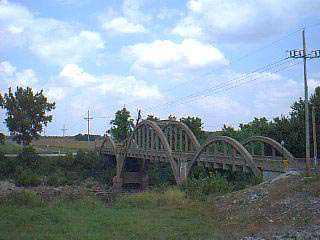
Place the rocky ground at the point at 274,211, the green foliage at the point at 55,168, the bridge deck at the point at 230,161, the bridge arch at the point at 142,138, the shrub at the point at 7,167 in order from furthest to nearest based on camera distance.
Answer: the shrub at the point at 7,167 < the green foliage at the point at 55,168 < the bridge arch at the point at 142,138 < the bridge deck at the point at 230,161 < the rocky ground at the point at 274,211

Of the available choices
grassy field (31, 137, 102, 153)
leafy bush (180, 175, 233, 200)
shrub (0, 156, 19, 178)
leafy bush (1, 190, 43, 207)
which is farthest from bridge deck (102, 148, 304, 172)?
grassy field (31, 137, 102, 153)

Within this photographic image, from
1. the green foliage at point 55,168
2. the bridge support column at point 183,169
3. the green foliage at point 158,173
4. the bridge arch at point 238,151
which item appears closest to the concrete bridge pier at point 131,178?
the green foliage at point 158,173

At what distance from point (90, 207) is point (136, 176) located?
5685 cm

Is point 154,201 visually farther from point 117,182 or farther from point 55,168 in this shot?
point 55,168

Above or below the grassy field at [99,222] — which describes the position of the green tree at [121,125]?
above

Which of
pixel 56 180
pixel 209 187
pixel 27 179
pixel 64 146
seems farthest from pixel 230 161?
pixel 64 146

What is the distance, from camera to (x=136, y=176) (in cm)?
8200

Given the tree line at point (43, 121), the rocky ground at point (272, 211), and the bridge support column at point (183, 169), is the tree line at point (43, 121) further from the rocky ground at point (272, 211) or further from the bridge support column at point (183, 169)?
the rocky ground at point (272, 211)

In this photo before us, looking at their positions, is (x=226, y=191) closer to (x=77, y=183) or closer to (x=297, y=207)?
(x=297, y=207)

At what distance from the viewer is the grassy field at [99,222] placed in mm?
17531

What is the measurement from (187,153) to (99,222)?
3688 centimetres

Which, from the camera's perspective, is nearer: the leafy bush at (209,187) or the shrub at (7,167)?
the leafy bush at (209,187)

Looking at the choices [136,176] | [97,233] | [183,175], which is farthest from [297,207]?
[136,176]

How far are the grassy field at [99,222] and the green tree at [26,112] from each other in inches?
2279
